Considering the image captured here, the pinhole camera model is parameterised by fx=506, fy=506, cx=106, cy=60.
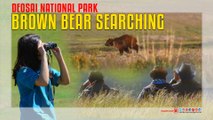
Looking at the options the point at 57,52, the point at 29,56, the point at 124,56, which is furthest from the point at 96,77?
the point at 29,56

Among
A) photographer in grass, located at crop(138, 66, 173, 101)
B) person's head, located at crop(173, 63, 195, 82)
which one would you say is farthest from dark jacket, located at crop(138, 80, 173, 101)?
person's head, located at crop(173, 63, 195, 82)

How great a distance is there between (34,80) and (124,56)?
1018 mm

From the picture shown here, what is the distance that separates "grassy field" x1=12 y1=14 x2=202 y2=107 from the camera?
3.82 meters

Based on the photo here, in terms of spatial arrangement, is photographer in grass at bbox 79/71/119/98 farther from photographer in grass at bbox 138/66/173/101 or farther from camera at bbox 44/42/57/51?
camera at bbox 44/42/57/51

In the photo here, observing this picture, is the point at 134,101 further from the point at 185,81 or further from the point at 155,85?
the point at 185,81

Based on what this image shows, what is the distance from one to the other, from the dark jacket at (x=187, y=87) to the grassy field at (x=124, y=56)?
0.10 m

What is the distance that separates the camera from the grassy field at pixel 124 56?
382cm

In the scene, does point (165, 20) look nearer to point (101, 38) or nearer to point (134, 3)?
point (134, 3)

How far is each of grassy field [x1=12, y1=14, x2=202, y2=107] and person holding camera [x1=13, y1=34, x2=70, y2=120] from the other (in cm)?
60

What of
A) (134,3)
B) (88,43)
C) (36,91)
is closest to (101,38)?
(88,43)

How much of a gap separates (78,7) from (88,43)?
0.28 meters

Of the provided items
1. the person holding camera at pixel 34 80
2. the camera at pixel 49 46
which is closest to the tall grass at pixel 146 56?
the camera at pixel 49 46

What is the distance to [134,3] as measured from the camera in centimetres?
378

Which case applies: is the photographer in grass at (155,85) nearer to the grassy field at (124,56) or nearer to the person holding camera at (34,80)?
the grassy field at (124,56)
